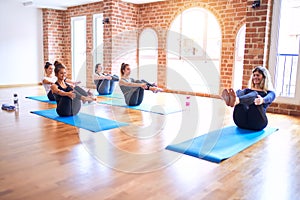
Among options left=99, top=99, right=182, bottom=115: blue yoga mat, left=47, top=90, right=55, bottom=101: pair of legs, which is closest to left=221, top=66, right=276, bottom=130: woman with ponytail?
left=99, top=99, right=182, bottom=115: blue yoga mat

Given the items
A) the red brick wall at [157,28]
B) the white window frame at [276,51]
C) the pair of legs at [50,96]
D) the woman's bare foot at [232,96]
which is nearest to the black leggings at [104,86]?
the red brick wall at [157,28]

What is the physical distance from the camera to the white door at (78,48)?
834 centimetres

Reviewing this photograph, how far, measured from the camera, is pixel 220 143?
9.48ft

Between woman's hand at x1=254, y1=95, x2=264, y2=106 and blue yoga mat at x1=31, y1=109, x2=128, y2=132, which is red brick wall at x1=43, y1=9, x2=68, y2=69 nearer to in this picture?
blue yoga mat at x1=31, y1=109, x2=128, y2=132

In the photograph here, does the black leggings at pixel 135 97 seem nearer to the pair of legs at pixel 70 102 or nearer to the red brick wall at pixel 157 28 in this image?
the pair of legs at pixel 70 102

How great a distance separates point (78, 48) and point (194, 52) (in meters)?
3.77

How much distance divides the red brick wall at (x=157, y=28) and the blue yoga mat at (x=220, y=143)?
1659mm

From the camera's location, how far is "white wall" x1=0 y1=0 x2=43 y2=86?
7.65m

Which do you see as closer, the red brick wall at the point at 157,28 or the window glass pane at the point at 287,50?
the window glass pane at the point at 287,50

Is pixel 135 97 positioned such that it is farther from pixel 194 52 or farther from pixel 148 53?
pixel 148 53

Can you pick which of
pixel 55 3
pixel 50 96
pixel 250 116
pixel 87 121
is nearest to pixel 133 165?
pixel 87 121

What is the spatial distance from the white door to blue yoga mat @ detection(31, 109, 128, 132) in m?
4.22

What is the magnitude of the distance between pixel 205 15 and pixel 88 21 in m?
3.39

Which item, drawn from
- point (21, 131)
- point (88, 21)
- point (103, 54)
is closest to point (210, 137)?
point (21, 131)
